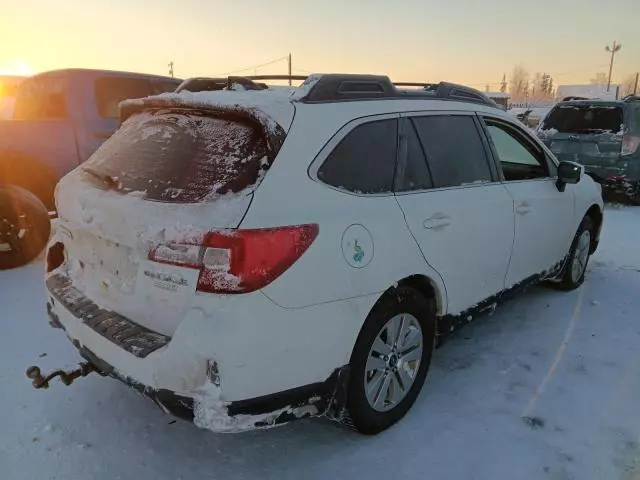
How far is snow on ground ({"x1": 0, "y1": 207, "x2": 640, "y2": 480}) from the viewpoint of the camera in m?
2.60

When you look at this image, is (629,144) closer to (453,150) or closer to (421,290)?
(453,150)

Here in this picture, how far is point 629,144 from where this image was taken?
352 inches

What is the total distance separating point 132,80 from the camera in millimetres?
6418

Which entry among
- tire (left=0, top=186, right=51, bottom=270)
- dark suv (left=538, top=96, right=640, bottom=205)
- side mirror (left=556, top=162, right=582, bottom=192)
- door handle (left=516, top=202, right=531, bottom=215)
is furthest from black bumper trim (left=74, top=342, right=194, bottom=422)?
dark suv (left=538, top=96, right=640, bottom=205)

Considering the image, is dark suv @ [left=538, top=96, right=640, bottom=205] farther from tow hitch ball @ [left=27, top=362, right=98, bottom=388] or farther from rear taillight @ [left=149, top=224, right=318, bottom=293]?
tow hitch ball @ [left=27, top=362, right=98, bottom=388]

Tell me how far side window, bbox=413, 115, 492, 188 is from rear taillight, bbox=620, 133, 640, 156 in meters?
6.70

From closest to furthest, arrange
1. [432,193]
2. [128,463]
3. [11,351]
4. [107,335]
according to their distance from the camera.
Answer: [107,335] < [128,463] < [432,193] < [11,351]

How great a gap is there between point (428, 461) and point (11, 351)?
2858 millimetres

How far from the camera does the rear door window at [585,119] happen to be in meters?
9.16

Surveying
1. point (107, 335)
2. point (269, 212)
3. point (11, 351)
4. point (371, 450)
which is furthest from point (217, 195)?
point (11, 351)

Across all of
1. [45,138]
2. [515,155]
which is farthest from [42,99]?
[515,155]

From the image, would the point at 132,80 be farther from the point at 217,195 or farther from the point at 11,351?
the point at 217,195

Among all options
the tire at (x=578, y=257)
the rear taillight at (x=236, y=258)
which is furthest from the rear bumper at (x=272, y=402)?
the tire at (x=578, y=257)

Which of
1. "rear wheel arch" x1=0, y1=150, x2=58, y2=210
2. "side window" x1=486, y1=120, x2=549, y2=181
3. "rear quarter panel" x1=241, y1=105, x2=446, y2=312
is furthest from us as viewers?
"rear wheel arch" x1=0, y1=150, x2=58, y2=210
